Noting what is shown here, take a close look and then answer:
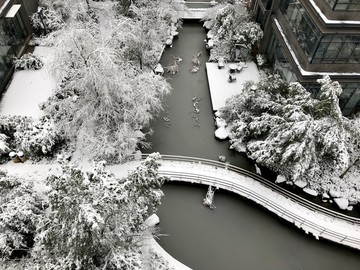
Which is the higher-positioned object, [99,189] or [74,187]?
[74,187]

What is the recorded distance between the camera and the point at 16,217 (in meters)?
15.5

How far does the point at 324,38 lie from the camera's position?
1886 cm

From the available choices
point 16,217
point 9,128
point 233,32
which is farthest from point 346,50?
point 9,128

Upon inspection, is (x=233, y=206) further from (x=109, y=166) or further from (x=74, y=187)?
(x=74, y=187)

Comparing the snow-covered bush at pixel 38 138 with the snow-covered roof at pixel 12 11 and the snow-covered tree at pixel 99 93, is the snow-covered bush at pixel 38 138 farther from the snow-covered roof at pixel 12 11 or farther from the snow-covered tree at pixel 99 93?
the snow-covered roof at pixel 12 11

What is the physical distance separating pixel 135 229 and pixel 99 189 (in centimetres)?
290

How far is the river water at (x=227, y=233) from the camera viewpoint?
18.0 meters

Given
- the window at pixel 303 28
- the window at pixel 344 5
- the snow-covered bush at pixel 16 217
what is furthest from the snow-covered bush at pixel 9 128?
the window at pixel 344 5

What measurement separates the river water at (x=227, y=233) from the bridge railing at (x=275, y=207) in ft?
1.38

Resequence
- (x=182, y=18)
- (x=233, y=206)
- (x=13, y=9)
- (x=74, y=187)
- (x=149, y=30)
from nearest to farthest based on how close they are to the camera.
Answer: (x=74, y=187) → (x=233, y=206) → (x=13, y=9) → (x=149, y=30) → (x=182, y=18)

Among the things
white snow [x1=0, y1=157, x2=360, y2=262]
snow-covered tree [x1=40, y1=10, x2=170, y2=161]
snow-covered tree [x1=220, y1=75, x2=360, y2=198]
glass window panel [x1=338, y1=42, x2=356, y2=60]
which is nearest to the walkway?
snow-covered tree [x1=40, y1=10, x2=170, y2=161]

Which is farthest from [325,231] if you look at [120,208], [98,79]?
[98,79]

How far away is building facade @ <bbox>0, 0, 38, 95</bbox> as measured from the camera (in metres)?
24.1

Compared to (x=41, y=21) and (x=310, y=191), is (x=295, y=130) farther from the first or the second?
(x=41, y=21)
